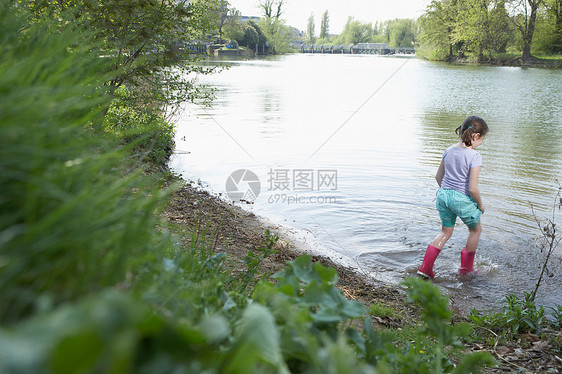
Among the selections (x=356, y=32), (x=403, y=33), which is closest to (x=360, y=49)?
(x=403, y=33)

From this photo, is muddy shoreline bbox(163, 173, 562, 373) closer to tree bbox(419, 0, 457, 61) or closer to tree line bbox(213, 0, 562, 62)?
tree line bbox(213, 0, 562, 62)

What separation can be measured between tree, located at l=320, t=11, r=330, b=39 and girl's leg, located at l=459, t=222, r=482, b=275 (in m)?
178

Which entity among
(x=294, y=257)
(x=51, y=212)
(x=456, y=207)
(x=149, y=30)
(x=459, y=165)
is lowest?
(x=294, y=257)

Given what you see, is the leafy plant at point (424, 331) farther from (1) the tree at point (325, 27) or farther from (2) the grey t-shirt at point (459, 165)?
(1) the tree at point (325, 27)

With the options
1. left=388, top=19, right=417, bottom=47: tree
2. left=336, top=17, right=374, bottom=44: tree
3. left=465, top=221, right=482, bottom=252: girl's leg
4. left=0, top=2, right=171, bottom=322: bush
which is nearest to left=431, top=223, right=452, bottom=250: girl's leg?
left=465, top=221, right=482, bottom=252: girl's leg

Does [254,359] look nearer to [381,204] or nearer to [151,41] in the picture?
[151,41]

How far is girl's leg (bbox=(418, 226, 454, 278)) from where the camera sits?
6.00 metres

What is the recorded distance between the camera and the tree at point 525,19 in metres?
57.2

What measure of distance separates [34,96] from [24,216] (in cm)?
33

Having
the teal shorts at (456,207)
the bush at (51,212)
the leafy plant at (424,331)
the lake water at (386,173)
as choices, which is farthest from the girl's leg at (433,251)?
the bush at (51,212)

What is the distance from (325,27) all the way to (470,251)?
181 m

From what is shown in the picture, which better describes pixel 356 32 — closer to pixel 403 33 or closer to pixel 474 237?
pixel 403 33

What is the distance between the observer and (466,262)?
6207 millimetres

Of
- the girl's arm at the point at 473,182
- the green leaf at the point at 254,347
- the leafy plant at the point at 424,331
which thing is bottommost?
the girl's arm at the point at 473,182
